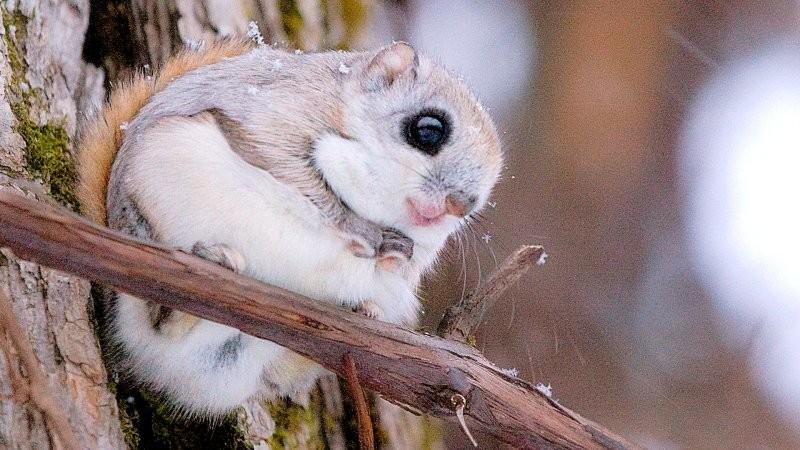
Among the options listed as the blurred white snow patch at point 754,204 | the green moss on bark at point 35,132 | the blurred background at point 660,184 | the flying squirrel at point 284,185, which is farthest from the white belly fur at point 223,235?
the blurred white snow patch at point 754,204

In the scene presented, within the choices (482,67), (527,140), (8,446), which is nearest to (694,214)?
(527,140)

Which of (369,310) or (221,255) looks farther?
(369,310)

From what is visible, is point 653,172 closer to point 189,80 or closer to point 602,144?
point 602,144

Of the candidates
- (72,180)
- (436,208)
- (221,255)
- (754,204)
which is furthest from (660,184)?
(72,180)

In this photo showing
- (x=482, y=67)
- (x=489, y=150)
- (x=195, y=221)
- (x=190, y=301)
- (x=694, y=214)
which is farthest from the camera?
(x=694, y=214)

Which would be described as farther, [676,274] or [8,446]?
[676,274]

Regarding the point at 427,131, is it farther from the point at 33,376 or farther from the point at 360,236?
the point at 33,376

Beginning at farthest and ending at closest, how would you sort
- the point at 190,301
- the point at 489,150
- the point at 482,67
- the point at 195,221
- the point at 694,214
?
1. the point at 694,214
2. the point at 482,67
3. the point at 489,150
4. the point at 195,221
5. the point at 190,301

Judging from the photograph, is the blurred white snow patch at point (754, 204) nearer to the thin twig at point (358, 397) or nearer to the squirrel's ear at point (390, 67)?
the squirrel's ear at point (390, 67)
